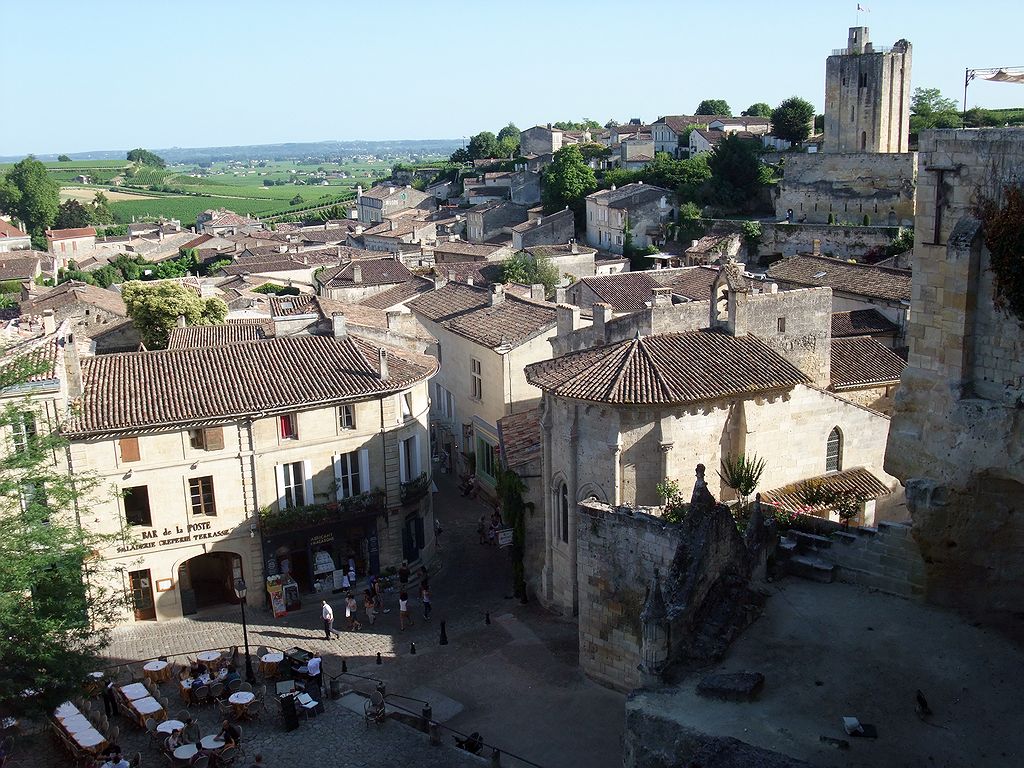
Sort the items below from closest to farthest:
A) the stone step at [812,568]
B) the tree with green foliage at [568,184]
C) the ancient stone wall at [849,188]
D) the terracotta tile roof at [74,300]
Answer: the stone step at [812,568], the terracotta tile roof at [74,300], the ancient stone wall at [849,188], the tree with green foliage at [568,184]

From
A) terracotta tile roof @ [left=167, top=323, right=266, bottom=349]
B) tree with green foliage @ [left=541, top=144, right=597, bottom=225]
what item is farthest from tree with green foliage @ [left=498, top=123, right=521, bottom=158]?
terracotta tile roof @ [left=167, top=323, right=266, bottom=349]

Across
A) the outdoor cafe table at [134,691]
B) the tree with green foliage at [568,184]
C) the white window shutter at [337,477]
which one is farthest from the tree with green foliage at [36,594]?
the tree with green foliage at [568,184]

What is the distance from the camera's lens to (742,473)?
954 inches

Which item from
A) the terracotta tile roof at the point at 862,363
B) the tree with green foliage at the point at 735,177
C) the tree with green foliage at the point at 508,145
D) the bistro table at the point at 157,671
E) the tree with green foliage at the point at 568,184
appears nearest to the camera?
the bistro table at the point at 157,671

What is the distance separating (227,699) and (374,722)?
3.46 metres

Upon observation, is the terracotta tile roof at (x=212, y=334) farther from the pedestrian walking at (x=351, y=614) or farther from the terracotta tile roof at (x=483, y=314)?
the pedestrian walking at (x=351, y=614)

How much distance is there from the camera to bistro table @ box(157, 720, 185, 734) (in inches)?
806

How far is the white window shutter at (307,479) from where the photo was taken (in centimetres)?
2925

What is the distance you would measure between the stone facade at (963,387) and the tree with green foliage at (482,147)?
462 ft

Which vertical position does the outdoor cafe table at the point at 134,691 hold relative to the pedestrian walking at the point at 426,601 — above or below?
above

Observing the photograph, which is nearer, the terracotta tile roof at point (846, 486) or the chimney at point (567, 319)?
the terracotta tile roof at point (846, 486)

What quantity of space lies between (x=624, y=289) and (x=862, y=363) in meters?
20.4

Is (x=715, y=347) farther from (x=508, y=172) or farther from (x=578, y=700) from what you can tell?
(x=508, y=172)

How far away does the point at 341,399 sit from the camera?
29.1 meters
